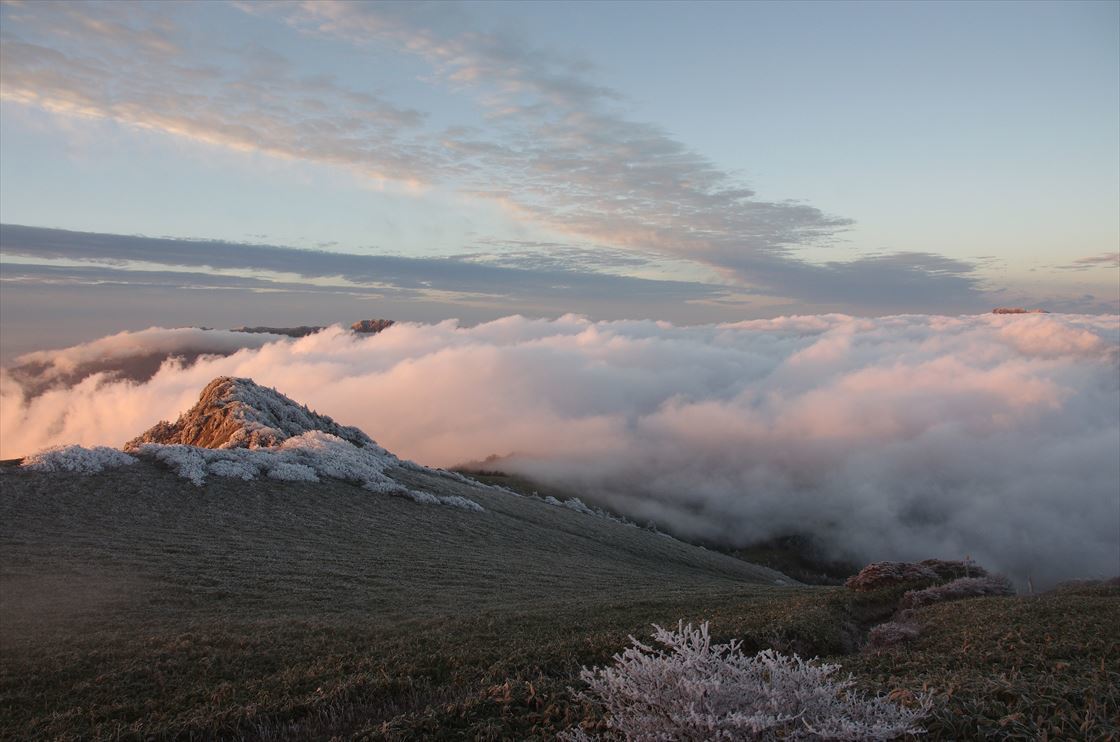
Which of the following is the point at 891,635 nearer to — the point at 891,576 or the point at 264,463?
the point at 891,576

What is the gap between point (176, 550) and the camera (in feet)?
76.3

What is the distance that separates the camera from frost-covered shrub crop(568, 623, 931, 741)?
15.5ft

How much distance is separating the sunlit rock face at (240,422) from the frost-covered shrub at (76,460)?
1292 centimetres

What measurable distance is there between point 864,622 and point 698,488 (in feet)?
541

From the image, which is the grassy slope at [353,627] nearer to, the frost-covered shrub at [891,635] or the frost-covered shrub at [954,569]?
the frost-covered shrub at [891,635]

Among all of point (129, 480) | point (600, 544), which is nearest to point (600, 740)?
point (129, 480)

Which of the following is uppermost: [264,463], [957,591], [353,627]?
[353,627]

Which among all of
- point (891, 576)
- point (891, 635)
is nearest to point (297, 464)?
point (891, 576)

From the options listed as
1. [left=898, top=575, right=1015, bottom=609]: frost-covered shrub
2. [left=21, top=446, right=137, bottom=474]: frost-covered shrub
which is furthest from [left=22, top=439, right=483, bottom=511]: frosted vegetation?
[left=898, top=575, right=1015, bottom=609]: frost-covered shrub

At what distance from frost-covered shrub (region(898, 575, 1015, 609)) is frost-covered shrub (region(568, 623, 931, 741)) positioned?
1989cm

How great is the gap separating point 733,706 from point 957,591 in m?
23.0

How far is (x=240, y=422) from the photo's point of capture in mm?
48750

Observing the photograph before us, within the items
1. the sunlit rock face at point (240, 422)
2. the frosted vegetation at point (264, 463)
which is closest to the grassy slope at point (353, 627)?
the frosted vegetation at point (264, 463)

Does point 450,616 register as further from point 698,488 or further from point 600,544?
point 698,488
